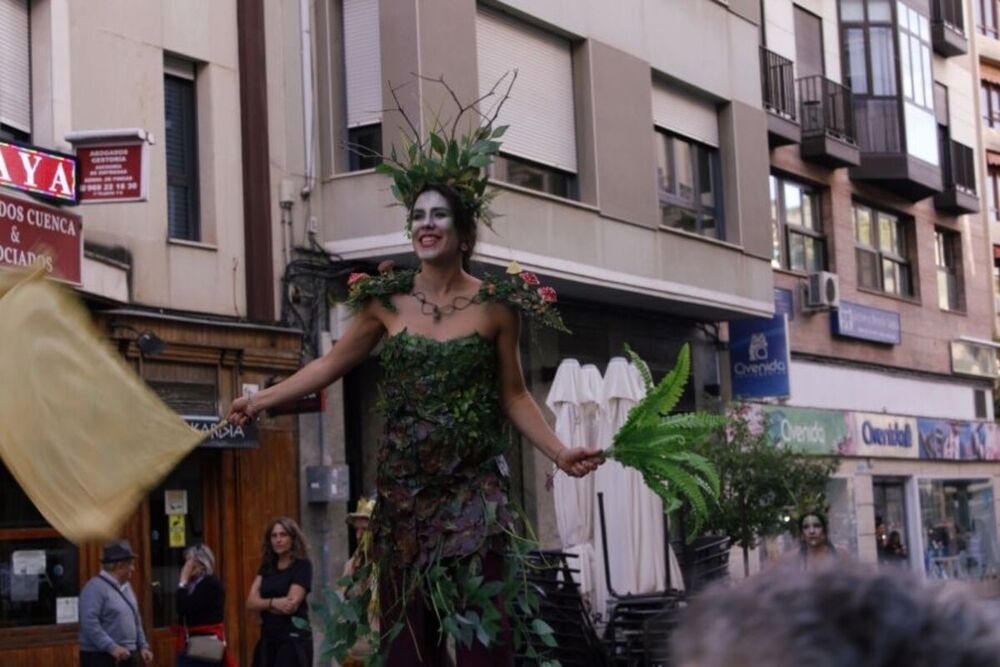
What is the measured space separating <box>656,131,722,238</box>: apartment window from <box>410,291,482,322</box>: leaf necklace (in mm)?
17161

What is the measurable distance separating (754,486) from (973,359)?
17177 millimetres

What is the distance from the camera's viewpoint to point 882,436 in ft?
99.1

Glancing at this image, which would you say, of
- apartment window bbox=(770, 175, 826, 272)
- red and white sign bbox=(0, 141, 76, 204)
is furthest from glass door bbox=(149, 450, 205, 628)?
apartment window bbox=(770, 175, 826, 272)

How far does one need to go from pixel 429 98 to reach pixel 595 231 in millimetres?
3832

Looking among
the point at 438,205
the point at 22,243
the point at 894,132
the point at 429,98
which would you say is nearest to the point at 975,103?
the point at 894,132

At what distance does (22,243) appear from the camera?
12.9 meters

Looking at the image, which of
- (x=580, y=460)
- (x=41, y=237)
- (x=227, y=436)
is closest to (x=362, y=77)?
(x=227, y=436)

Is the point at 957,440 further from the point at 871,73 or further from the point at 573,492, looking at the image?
the point at 573,492

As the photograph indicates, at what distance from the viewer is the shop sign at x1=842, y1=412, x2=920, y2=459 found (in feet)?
95.6

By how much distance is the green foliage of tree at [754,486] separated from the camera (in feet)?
63.0

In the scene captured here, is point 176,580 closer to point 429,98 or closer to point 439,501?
point 429,98

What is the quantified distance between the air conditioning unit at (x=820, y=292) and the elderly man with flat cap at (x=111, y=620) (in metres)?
17.4

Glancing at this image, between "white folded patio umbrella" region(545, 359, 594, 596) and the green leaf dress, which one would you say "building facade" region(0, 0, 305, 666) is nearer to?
"white folded patio umbrella" region(545, 359, 594, 596)

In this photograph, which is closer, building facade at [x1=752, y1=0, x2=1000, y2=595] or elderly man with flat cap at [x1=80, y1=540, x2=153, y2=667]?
elderly man with flat cap at [x1=80, y1=540, x2=153, y2=667]
